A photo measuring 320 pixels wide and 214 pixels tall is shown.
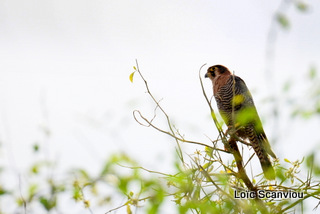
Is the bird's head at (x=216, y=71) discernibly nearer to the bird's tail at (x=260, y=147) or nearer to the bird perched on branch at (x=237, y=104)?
the bird perched on branch at (x=237, y=104)

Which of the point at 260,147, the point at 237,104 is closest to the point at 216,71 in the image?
the point at 237,104

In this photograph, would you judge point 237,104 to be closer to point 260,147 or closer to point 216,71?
point 260,147

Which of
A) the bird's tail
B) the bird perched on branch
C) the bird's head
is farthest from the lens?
the bird's head

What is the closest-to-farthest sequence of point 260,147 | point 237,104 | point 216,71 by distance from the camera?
point 260,147 → point 237,104 → point 216,71

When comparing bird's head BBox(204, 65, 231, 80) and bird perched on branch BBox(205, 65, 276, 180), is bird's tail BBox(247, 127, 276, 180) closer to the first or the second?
bird perched on branch BBox(205, 65, 276, 180)

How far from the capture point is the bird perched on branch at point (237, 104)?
22.1ft

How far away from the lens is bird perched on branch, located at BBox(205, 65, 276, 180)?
22.1 feet

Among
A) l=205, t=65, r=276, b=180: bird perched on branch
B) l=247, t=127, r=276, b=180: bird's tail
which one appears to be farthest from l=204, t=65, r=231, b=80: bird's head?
l=247, t=127, r=276, b=180: bird's tail

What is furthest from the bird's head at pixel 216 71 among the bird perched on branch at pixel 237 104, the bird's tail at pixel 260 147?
the bird's tail at pixel 260 147

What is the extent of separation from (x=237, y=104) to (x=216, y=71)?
5.09 feet

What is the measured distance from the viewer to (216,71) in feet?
30.5

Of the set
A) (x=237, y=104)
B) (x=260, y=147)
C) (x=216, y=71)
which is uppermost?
(x=216, y=71)

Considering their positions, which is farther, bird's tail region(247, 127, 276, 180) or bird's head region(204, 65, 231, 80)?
bird's head region(204, 65, 231, 80)

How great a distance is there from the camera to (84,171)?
2.25 meters
